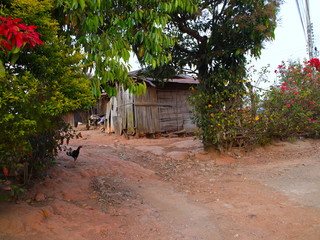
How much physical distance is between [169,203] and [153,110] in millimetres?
9356

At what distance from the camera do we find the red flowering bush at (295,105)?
816 centimetres

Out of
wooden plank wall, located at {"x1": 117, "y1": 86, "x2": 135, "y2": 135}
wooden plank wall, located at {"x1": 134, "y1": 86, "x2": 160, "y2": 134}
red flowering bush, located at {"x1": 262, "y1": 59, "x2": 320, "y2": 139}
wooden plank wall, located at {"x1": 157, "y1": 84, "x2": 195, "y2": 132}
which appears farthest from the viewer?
wooden plank wall, located at {"x1": 157, "y1": 84, "x2": 195, "y2": 132}

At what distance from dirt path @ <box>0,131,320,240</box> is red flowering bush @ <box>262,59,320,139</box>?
1493 millimetres

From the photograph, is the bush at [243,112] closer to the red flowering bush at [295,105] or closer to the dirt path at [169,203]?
the red flowering bush at [295,105]

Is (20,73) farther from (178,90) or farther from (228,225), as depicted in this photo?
(178,90)

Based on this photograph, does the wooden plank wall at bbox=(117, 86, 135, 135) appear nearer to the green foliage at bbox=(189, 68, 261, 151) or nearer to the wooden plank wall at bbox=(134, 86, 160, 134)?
the wooden plank wall at bbox=(134, 86, 160, 134)

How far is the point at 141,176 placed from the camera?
5.98m

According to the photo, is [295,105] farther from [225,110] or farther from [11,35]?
[11,35]

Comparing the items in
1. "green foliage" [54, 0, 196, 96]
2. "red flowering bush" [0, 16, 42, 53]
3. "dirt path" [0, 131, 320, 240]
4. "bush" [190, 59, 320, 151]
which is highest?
"green foliage" [54, 0, 196, 96]

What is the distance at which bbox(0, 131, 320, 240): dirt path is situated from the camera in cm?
310

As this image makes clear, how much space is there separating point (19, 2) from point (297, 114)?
841 cm

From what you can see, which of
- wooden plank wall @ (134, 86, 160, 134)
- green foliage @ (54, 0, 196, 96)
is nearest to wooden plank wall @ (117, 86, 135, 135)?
wooden plank wall @ (134, 86, 160, 134)

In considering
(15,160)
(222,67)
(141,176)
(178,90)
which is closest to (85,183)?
(141,176)

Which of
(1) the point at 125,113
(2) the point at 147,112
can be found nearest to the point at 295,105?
(2) the point at 147,112
